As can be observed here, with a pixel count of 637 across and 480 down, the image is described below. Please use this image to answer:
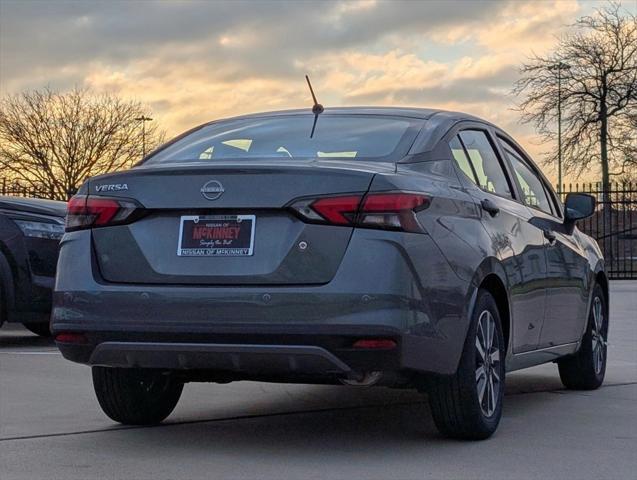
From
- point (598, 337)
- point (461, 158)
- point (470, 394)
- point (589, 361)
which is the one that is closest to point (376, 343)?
point (470, 394)

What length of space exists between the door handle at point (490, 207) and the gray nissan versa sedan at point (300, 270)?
1 centimetres

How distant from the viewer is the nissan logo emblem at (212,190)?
208 inches

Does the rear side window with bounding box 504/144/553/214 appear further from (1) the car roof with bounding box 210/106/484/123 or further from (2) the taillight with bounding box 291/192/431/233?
(2) the taillight with bounding box 291/192/431/233


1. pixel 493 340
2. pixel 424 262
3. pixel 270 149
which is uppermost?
pixel 270 149

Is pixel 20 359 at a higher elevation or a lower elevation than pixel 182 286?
lower

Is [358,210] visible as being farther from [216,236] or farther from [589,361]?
[589,361]

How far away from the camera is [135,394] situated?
20.5ft

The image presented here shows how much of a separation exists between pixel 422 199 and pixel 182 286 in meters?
1.09

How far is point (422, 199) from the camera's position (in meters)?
5.30

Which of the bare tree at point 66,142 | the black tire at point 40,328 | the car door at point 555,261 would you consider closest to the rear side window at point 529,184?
the car door at point 555,261

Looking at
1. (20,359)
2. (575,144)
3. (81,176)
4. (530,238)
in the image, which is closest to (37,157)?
(81,176)

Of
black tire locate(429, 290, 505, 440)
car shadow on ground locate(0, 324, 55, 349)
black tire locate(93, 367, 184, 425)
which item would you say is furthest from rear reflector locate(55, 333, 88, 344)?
car shadow on ground locate(0, 324, 55, 349)

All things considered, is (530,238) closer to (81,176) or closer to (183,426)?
(183,426)

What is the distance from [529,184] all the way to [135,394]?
277 cm
